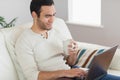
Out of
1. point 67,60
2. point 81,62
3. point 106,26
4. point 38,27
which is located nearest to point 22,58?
point 38,27

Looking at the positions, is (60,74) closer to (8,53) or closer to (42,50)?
(42,50)

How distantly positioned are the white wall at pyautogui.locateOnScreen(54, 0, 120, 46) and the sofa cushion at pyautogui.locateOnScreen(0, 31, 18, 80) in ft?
6.04

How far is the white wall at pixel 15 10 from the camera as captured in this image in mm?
3621

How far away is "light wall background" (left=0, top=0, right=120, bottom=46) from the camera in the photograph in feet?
11.2

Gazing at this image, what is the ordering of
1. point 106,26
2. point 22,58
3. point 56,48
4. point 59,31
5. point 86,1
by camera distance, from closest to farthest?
point 22,58 < point 56,48 < point 59,31 < point 106,26 < point 86,1

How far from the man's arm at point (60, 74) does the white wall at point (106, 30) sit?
1.80m

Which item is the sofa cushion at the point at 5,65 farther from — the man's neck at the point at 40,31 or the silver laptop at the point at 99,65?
the silver laptop at the point at 99,65

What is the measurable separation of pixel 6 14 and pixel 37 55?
6.32 feet

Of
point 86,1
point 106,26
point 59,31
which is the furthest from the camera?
point 86,1

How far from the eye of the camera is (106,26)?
3518mm

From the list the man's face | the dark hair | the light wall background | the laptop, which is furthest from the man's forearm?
the light wall background

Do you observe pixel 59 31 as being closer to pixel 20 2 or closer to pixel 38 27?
pixel 38 27

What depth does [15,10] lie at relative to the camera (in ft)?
12.3

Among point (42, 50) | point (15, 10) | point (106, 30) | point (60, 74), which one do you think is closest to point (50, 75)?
point (60, 74)
